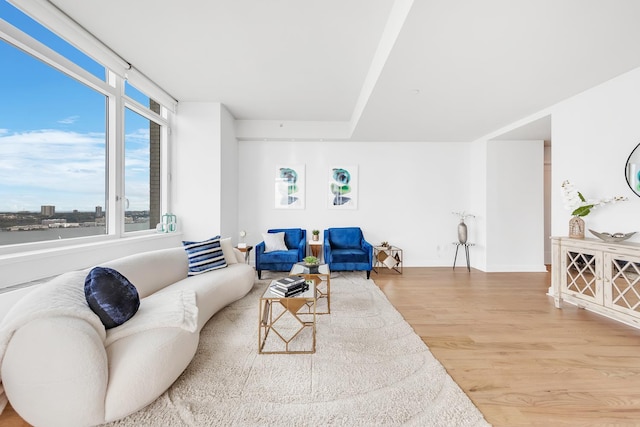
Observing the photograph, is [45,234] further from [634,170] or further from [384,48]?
[634,170]

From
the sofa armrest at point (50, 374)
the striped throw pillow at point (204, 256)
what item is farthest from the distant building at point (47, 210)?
the sofa armrest at point (50, 374)

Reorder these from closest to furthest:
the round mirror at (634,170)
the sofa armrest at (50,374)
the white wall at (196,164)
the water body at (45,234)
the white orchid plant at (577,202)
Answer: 1. the sofa armrest at (50,374)
2. the water body at (45,234)
3. the round mirror at (634,170)
4. the white orchid plant at (577,202)
5. the white wall at (196,164)

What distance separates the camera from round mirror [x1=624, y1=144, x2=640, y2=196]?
2812 millimetres

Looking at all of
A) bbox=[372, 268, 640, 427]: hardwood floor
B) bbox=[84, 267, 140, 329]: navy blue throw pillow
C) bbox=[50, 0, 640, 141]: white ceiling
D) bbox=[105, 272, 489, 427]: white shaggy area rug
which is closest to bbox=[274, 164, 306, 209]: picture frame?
bbox=[50, 0, 640, 141]: white ceiling

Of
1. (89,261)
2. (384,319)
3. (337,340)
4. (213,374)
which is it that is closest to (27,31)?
(89,261)

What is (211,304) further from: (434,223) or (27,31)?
(434,223)

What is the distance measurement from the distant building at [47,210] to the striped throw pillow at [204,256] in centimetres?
125

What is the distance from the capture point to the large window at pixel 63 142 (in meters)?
2.25

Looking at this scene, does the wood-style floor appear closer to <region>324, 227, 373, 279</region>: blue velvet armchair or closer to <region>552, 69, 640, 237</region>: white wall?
<region>324, 227, 373, 279</region>: blue velvet armchair

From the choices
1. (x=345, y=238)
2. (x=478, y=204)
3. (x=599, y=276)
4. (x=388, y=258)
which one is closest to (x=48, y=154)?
(x=345, y=238)

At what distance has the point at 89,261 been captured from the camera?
2.67 m

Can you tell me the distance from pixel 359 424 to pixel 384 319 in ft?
4.92

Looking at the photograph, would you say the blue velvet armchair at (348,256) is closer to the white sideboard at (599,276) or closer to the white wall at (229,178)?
the white wall at (229,178)

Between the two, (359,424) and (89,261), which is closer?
(359,424)
